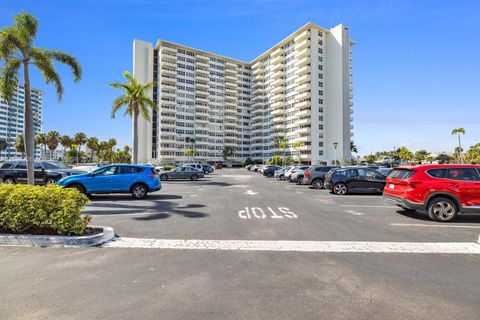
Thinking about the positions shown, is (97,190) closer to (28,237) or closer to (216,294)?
(28,237)

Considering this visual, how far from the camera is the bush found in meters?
5.98

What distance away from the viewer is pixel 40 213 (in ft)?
19.6

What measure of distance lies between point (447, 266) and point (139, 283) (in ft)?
16.9

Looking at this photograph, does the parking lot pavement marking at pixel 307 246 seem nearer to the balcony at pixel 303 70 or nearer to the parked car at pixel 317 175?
the parked car at pixel 317 175

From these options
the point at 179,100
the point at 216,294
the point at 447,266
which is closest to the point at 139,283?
the point at 216,294

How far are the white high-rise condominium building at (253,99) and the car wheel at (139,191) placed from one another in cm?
6718

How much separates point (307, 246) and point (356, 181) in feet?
37.8

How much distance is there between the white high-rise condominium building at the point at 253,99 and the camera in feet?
269

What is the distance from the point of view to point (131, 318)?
3094 mm

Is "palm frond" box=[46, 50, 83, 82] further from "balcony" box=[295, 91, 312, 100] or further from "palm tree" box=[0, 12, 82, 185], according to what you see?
"balcony" box=[295, 91, 312, 100]

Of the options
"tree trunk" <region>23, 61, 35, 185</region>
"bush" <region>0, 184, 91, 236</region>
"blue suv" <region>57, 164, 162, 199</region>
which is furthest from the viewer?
"blue suv" <region>57, 164, 162, 199</region>

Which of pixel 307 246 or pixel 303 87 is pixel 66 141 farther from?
pixel 307 246

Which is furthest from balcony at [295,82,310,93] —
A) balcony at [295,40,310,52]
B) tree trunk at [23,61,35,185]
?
tree trunk at [23,61,35,185]

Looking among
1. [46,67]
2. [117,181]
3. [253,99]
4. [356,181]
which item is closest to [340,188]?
[356,181]
